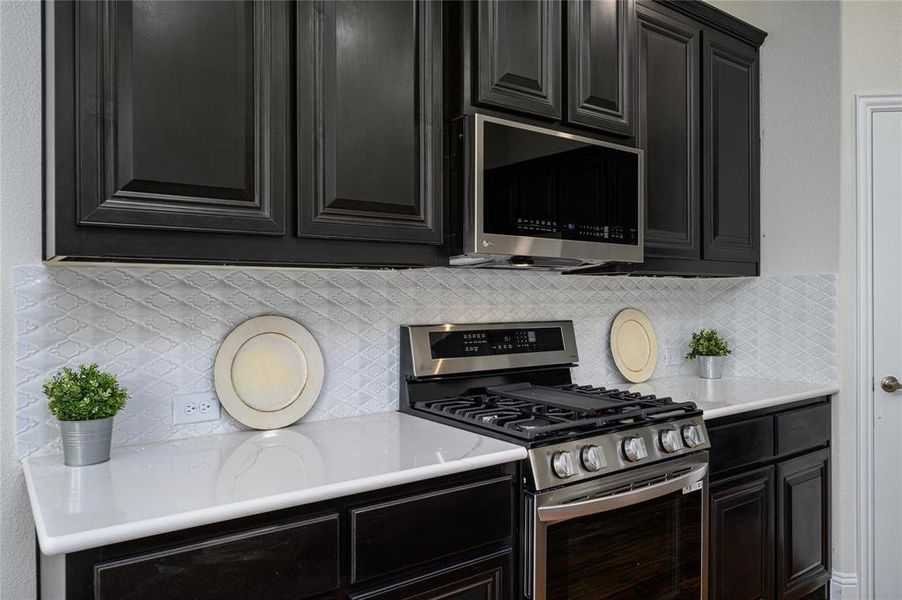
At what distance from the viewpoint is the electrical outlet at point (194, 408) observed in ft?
5.61

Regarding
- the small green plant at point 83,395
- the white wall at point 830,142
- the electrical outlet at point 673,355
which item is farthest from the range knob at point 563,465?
the white wall at point 830,142

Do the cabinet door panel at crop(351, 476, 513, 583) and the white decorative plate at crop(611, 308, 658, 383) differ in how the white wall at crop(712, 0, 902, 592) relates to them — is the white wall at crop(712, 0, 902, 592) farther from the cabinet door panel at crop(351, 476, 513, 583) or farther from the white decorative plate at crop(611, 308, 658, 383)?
the cabinet door panel at crop(351, 476, 513, 583)

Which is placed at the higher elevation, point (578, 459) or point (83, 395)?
point (83, 395)

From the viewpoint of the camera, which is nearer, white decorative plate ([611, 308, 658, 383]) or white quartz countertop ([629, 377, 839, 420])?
white quartz countertop ([629, 377, 839, 420])

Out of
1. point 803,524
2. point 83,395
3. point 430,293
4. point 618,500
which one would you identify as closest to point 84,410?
point 83,395

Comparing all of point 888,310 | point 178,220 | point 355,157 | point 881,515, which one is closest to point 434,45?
point 355,157

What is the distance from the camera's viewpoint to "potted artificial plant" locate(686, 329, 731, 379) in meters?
2.98

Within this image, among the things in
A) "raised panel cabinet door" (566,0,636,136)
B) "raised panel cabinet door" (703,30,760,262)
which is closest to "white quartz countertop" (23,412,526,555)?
"raised panel cabinet door" (566,0,636,136)

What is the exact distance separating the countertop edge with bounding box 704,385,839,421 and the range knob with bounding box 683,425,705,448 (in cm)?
12

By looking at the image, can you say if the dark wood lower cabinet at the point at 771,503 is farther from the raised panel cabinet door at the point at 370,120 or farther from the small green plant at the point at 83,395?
the small green plant at the point at 83,395

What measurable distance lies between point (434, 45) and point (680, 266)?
1379 mm

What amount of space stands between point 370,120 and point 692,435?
55.6 inches

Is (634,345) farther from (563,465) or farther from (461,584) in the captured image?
(461,584)

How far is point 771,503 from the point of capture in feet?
8.00
